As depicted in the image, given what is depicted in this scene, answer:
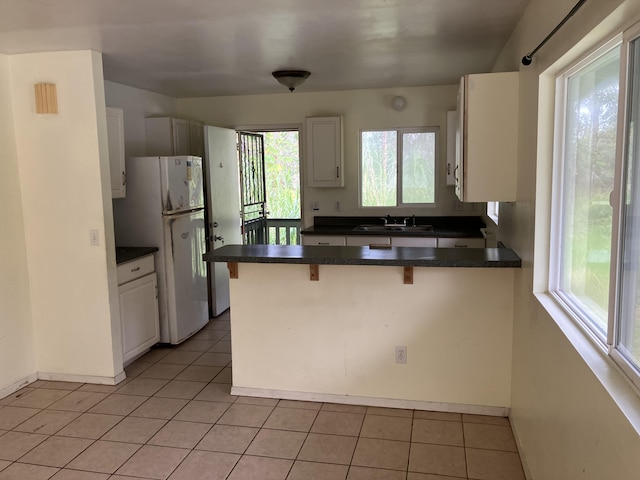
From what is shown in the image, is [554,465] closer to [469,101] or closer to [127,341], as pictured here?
[469,101]

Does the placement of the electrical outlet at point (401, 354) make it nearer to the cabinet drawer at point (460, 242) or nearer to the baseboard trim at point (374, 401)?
the baseboard trim at point (374, 401)

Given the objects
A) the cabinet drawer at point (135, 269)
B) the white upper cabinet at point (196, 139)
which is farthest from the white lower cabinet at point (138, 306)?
the white upper cabinet at point (196, 139)

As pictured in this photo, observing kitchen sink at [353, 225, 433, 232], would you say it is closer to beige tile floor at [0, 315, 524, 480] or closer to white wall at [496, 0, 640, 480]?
white wall at [496, 0, 640, 480]

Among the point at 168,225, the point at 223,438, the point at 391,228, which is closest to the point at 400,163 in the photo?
the point at 391,228

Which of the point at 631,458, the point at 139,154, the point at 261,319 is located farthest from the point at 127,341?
the point at 631,458

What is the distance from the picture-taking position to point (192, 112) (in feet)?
18.5

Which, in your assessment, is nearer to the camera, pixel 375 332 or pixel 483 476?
pixel 483 476

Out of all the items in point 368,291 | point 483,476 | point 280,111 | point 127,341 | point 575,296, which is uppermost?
point 280,111

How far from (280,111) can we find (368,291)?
9.59ft

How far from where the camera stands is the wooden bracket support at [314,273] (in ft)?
10.4

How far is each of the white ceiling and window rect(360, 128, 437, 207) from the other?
897 mm

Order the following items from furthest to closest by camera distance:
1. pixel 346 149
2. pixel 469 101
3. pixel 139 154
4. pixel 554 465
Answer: pixel 346 149
pixel 139 154
pixel 469 101
pixel 554 465

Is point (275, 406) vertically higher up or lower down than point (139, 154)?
lower down

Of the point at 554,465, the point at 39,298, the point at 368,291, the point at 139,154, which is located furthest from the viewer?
the point at 139,154
